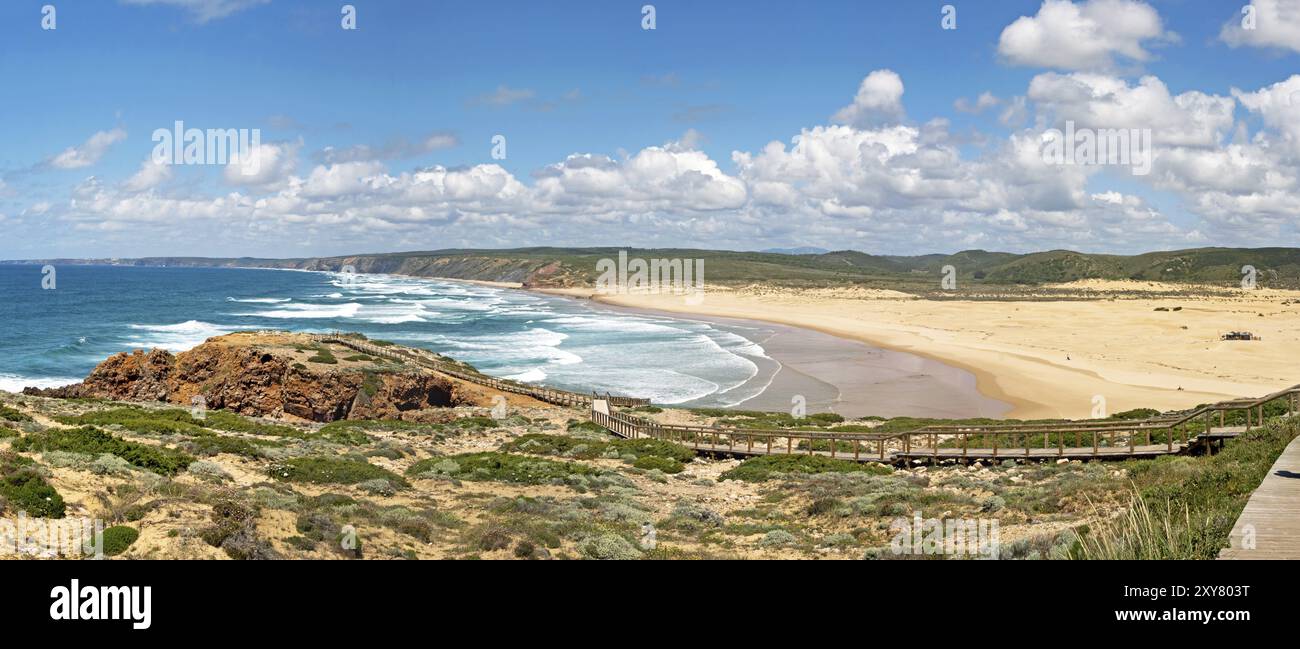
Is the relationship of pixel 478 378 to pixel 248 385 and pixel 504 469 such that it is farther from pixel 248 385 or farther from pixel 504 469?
pixel 504 469

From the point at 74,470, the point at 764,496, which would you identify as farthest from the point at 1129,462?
the point at 74,470

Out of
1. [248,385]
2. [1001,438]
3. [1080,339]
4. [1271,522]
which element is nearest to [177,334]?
[248,385]

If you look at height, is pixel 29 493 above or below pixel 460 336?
above

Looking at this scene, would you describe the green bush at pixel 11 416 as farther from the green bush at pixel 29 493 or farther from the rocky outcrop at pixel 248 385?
the rocky outcrop at pixel 248 385

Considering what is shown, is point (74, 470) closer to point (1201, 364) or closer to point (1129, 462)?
point (1129, 462)

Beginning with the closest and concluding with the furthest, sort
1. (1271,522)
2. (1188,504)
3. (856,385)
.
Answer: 1. (1271,522)
2. (1188,504)
3. (856,385)

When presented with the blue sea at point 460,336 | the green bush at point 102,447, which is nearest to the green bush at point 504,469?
the green bush at point 102,447

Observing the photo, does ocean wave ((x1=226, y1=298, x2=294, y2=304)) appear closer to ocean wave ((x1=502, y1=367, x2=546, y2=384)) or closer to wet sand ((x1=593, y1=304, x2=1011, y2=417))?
ocean wave ((x1=502, y1=367, x2=546, y2=384))
